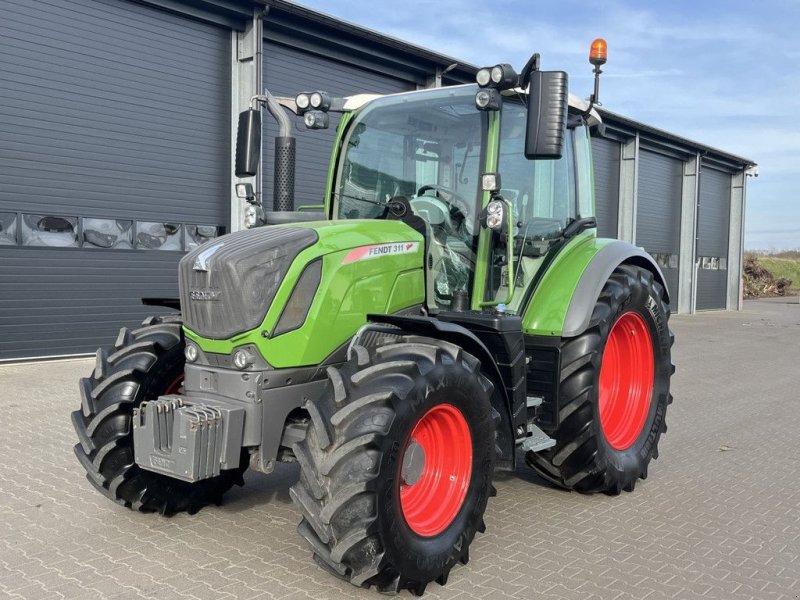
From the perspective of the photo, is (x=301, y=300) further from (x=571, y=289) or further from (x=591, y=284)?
(x=591, y=284)

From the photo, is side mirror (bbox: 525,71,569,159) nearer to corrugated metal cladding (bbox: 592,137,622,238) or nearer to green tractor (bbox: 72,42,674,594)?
green tractor (bbox: 72,42,674,594)

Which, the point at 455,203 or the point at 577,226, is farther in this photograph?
the point at 577,226

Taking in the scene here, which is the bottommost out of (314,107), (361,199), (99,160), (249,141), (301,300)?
(301,300)

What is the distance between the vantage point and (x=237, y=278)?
350 centimetres

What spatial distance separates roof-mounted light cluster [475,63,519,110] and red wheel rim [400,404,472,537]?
170 cm

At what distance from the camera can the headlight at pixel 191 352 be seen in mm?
3738

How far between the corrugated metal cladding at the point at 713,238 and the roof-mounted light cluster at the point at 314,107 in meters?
21.8

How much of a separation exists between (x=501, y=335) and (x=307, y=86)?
31.7 ft

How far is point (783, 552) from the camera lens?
3.96 meters

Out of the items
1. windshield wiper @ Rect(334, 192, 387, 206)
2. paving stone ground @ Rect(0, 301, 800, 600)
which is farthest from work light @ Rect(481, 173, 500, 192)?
paving stone ground @ Rect(0, 301, 800, 600)

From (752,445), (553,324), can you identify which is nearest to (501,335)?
(553,324)

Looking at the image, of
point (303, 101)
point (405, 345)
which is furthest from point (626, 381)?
point (303, 101)

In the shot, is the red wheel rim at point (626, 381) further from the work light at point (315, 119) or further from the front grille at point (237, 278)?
the front grille at point (237, 278)

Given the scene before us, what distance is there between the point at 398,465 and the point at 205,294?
4.02 feet
